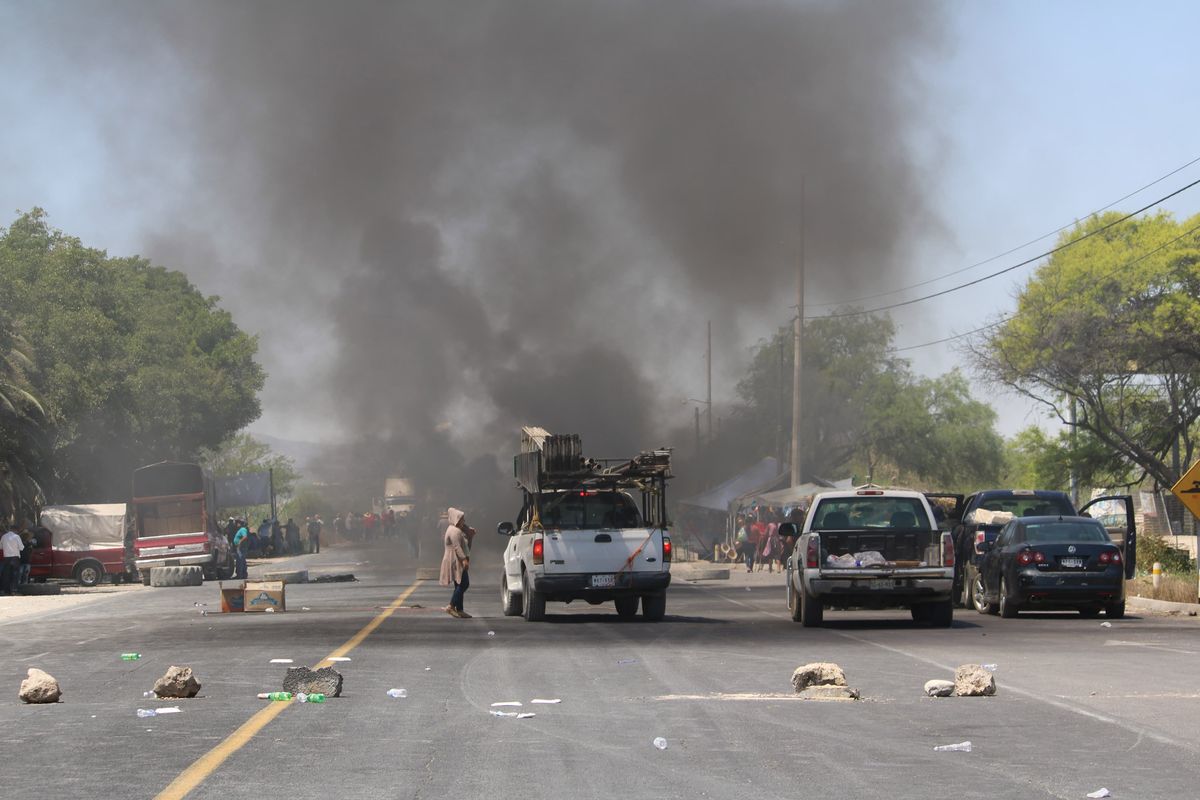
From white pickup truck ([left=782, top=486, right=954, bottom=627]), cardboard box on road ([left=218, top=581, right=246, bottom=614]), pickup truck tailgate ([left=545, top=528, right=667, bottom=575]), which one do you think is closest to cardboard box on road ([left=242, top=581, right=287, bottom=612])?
cardboard box on road ([left=218, top=581, right=246, bottom=614])

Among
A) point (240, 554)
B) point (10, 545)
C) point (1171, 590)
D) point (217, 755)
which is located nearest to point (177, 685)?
point (217, 755)

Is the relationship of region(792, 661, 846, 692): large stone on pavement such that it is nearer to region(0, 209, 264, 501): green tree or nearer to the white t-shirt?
the white t-shirt

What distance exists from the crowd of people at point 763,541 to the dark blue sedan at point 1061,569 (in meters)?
17.4

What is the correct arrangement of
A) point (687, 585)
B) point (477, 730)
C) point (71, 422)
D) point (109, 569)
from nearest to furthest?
point (477, 730)
point (687, 585)
point (109, 569)
point (71, 422)

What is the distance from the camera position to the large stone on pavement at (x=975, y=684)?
1182 cm

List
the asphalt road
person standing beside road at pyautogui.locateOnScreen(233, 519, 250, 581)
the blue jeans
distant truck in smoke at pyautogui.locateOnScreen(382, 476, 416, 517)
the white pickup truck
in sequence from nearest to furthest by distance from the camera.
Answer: the asphalt road → the white pickup truck → the blue jeans → person standing beside road at pyautogui.locateOnScreen(233, 519, 250, 581) → distant truck in smoke at pyautogui.locateOnScreen(382, 476, 416, 517)

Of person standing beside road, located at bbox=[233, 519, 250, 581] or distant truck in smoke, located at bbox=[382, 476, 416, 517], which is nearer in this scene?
person standing beside road, located at bbox=[233, 519, 250, 581]

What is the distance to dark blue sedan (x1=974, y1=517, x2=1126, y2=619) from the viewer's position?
21.5 meters

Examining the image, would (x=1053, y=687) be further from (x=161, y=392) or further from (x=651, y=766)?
(x=161, y=392)

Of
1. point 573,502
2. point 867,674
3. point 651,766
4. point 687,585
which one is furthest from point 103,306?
point 651,766

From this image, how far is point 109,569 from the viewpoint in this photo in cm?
4200

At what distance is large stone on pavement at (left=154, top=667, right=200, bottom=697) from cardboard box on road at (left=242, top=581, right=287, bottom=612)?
12470 mm

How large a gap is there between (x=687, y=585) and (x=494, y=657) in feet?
64.7

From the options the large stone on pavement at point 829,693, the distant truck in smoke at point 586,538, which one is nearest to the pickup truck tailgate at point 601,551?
the distant truck in smoke at point 586,538
